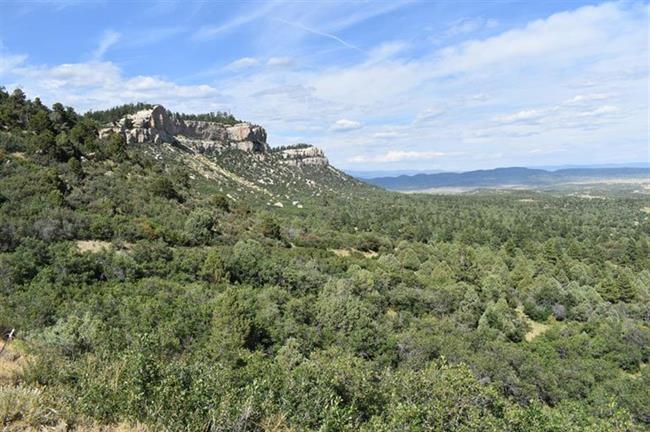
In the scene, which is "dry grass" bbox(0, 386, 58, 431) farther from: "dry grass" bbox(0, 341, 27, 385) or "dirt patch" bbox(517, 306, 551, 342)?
"dirt patch" bbox(517, 306, 551, 342)

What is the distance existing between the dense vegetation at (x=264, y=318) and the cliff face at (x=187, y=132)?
36261mm

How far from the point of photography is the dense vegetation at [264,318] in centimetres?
934

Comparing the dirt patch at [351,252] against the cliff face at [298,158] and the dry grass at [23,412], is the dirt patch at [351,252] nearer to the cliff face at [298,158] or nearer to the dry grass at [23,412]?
the dry grass at [23,412]

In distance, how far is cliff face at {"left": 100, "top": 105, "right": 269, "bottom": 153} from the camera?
105 meters

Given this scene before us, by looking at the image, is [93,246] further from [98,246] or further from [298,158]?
[298,158]

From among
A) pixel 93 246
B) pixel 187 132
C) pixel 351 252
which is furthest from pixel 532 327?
pixel 187 132

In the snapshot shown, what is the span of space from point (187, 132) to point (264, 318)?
414 feet

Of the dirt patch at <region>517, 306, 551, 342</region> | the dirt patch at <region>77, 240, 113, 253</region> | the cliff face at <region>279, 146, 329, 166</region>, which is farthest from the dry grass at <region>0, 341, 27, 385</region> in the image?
the cliff face at <region>279, 146, 329, 166</region>

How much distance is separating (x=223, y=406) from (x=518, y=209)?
500 feet

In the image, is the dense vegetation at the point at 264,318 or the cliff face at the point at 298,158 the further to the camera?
the cliff face at the point at 298,158

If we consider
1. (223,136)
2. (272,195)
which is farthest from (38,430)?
(223,136)

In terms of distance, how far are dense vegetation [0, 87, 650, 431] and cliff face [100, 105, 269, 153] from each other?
36261mm

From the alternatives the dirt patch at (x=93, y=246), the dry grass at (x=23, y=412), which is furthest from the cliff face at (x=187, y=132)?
the dry grass at (x=23, y=412)

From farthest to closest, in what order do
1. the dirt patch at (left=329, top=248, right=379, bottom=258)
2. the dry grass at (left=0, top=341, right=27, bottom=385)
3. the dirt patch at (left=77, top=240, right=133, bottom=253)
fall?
the dirt patch at (left=329, top=248, right=379, bottom=258) → the dirt patch at (left=77, top=240, right=133, bottom=253) → the dry grass at (left=0, top=341, right=27, bottom=385)
